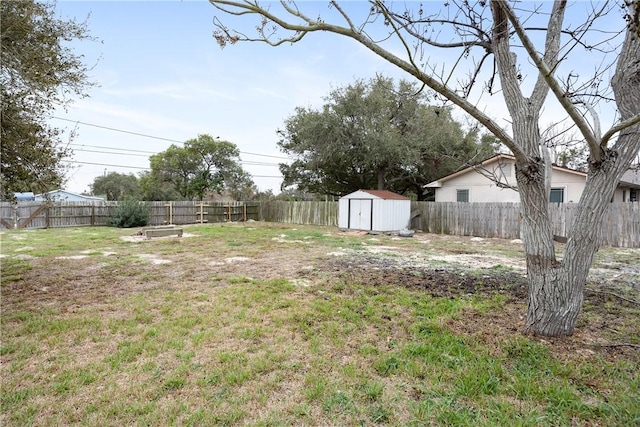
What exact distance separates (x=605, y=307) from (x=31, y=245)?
11.8m

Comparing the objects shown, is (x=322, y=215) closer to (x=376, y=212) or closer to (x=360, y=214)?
(x=360, y=214)

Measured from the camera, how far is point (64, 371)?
7.86 ft

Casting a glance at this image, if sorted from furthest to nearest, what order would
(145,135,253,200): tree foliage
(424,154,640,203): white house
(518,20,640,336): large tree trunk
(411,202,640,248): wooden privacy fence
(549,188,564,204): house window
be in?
(145,135,253,200): tree foliage < (549,188,564,204): house window < (424,154,640,203): white house < (411,202,640,248): wooden privacy fence < (518,20,640,336): large tree trunk

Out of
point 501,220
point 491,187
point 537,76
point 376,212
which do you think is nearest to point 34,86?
point 537,76

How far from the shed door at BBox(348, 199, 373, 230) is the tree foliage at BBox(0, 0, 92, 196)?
10445mm

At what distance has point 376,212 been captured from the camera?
13.4 m

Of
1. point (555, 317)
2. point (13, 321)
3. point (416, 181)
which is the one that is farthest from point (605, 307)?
point (416, 181)

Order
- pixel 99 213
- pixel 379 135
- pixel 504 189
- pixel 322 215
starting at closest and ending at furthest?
pixel 504 189 < pixel 99 213 < pixel 379 135 < pixel 322 215

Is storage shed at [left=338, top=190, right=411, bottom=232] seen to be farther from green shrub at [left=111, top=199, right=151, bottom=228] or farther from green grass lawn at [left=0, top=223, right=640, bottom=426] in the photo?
green shrub at [left=111, top=199, right=151, bottom=228]

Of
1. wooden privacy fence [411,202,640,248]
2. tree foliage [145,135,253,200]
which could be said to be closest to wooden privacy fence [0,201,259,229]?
tree foliage [145,135,253,200]

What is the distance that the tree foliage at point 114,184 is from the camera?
37938 mm

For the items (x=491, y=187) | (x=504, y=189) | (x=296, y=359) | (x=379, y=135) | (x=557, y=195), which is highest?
(x=379, y=135)

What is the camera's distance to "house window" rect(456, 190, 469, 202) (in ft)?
48.2

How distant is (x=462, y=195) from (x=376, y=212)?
4.34m
